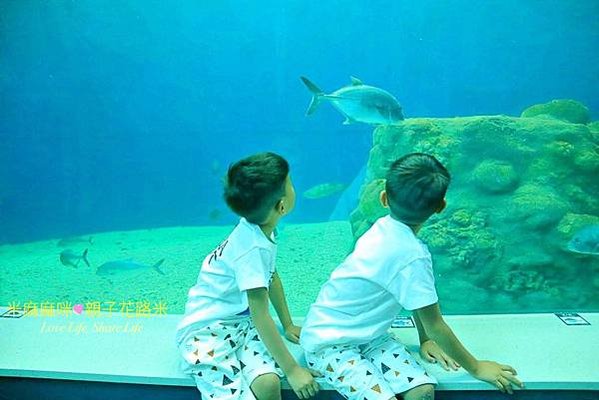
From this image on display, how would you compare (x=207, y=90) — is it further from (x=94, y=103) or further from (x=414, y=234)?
(x=414, y=234)

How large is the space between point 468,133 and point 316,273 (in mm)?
2132

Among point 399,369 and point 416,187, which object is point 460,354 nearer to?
point 399,369

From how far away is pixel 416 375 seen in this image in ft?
5.52

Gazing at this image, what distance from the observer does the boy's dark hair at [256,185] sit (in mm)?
1657

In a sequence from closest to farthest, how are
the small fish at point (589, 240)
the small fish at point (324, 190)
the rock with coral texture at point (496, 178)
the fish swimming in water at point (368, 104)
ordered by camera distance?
Answer: the small fish at point (589, 240)
the fish swimming in water at point (368, 104)
the rock with coral texture at point (496, 178)
the small fish at point (324, 190)

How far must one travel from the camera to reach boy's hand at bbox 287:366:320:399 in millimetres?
1682

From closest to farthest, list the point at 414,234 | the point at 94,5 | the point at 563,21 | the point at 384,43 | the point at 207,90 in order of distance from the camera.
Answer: the point at 414,234 → the point at 563,21 → the point at 94,5 → the point at 384,43 → the point at 207,90

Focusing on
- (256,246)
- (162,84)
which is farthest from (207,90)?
(256,246)

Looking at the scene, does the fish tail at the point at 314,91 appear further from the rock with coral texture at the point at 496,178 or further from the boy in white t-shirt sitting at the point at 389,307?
the boy in white t-shirt sitting at the point at 389,307

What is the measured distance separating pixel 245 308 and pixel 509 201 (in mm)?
3170

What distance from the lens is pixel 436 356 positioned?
189cm

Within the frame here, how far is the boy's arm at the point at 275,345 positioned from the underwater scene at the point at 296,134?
1960 mm

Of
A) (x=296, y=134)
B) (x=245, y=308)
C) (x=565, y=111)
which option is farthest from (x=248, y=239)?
(x=296, y=134)

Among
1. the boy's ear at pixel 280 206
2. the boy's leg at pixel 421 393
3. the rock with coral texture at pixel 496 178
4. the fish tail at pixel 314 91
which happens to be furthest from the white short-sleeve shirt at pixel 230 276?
the rock with coral texture at pixel 496 178
